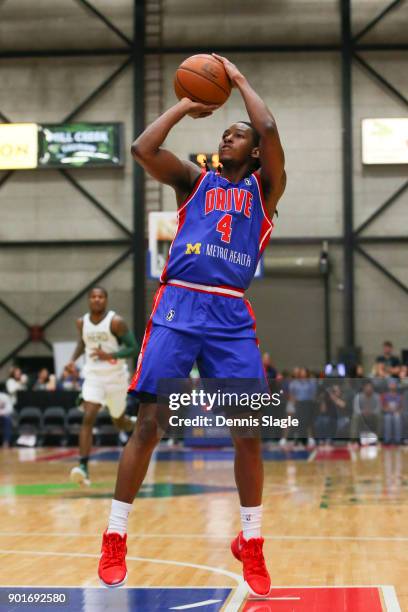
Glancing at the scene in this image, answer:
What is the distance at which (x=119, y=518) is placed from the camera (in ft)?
14.3

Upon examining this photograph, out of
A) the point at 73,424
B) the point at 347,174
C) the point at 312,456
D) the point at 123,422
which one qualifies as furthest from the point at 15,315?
the point at 123,422

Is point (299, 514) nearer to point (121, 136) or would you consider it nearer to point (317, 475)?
point (317, 475)

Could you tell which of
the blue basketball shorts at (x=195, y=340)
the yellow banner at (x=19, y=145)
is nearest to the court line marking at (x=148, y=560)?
the blue basketball shorts at (x=195, y=340)

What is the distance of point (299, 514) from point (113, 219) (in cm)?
1492

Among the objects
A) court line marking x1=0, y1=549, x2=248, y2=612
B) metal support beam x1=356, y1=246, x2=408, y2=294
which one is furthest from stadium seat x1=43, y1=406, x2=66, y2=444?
court line marking x1=0, y1=549, x2=248, y2=612

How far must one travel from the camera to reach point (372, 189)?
21.8m

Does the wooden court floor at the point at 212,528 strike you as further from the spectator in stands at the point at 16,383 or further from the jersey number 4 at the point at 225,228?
the spectator in stands at the point at 16,383

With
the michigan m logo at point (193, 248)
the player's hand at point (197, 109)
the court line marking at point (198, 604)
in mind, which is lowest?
the court line marking at point (198, 604)

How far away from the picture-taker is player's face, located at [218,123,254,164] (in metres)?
4.67

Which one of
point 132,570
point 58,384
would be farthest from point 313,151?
point 132,570

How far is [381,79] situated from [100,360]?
539 inches

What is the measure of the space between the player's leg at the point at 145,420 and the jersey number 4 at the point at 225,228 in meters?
0.48

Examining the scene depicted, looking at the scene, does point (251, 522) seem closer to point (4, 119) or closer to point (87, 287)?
point (87, 287)

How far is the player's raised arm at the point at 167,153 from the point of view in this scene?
4.41 m
